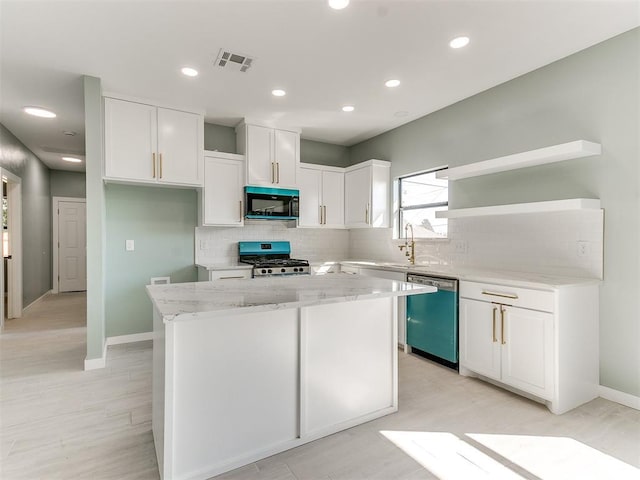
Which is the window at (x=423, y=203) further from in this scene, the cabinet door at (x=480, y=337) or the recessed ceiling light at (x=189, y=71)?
the recessed ceiling light at (x=189, y=71)

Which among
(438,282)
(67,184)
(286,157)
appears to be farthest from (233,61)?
(67,184)

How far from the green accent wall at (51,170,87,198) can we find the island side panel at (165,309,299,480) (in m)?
8.01

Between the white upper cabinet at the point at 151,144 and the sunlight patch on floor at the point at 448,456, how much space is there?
3.21m

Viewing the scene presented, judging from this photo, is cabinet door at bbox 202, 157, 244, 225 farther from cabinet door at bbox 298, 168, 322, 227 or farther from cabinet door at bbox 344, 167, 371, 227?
cabinet door at bbox 344, 167, 371, 227

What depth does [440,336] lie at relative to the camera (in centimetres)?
326

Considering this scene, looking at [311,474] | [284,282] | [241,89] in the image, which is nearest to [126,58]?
[241,89]

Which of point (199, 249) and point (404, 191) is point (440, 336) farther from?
point (199, 249)

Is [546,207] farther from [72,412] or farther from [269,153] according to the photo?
[72,412]

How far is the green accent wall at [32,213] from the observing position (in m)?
5.05

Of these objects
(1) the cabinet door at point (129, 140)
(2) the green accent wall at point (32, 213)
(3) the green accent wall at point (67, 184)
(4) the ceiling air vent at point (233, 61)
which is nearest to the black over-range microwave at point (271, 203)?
(1) the cabinet door at point (129, 140)

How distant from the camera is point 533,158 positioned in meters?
2.76

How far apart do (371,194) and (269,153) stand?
1.44 m

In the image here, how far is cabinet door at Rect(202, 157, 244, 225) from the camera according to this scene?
4105 millimetres

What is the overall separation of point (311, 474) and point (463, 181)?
309 cm
